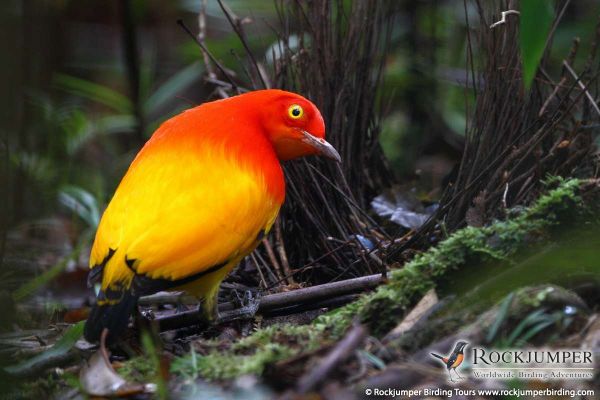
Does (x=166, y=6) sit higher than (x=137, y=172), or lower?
higher

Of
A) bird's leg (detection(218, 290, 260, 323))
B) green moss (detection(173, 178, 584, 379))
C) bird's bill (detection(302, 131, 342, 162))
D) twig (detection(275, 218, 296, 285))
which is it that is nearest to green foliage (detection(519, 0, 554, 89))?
green moss (detection(173, 178, 584, 379))

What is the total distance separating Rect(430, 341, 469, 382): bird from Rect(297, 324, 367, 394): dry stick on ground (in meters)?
0.28

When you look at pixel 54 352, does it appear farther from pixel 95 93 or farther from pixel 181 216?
pixel 95 93

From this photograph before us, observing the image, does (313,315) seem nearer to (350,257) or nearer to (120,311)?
(350,257)

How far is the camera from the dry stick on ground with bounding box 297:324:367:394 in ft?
8.42

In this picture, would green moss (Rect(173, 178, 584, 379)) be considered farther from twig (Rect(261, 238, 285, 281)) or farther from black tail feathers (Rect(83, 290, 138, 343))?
twig (Rect(261, 238, 285, 281))

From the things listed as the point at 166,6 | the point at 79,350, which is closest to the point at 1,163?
the point at 79,350

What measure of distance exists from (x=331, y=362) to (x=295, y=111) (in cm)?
155

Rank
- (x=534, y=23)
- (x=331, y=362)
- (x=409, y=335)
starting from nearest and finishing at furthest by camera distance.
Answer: (x=534, y=23) → (x=331, y=362) → (x=409, y=335)

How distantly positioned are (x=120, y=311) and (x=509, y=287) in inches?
54.9

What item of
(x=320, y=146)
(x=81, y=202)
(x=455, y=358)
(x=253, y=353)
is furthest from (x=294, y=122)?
(x=81, y=202)

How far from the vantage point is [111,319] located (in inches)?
123

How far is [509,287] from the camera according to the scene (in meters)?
2.86

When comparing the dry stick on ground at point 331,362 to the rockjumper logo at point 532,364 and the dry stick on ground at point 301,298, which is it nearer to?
the rockjumper logo at point 532,364
